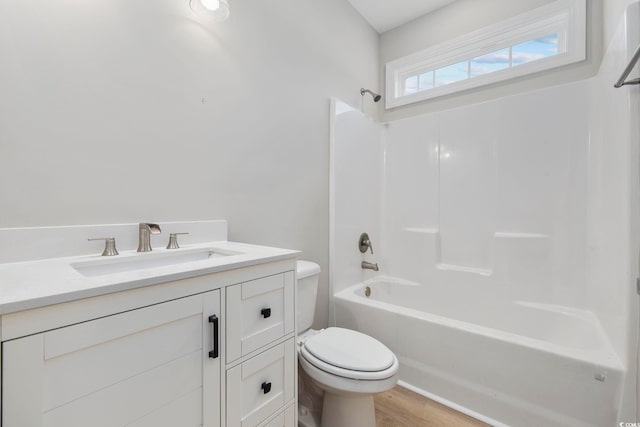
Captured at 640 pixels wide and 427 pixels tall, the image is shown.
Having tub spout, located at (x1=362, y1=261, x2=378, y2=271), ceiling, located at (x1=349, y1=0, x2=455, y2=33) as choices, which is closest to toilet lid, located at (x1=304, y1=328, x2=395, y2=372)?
tub spout, located at (x1=362, y1=261, x2=378, y2=271)

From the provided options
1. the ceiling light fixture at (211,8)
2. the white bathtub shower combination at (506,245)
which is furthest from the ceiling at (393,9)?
the ceiling light fixture at (211,8)

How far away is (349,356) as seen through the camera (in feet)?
4.19

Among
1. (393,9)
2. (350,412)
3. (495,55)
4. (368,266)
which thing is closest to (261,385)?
(350,412)

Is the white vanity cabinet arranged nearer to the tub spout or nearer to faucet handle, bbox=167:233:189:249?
faucet handle, bbox=167:233:189:249

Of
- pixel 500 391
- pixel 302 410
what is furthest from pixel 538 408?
pixel 302 410

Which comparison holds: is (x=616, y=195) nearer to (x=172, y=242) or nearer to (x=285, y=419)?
(x=285, y=419)

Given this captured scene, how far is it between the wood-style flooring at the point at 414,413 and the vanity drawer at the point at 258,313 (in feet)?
3.04

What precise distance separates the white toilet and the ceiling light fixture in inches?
50.3

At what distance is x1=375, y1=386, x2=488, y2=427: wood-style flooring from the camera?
148 centimetres

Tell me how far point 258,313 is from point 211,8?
1311 millimetres

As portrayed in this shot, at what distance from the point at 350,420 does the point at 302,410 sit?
32 centimetres

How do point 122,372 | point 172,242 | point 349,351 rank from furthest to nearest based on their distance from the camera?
point 349,351 < point 172,242 < point 122,372

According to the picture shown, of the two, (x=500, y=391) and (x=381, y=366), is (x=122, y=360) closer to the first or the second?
(x=381, y=366)

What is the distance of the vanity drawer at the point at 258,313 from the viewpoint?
87 cm
